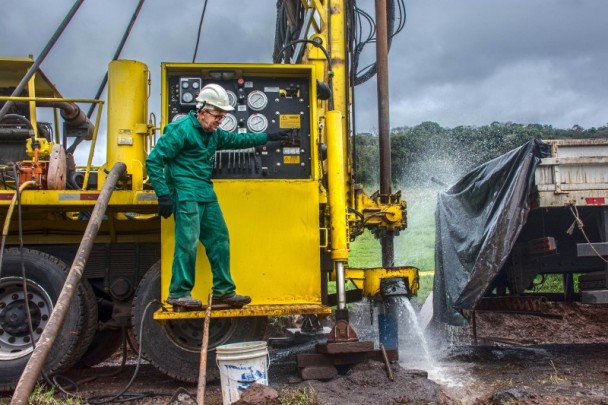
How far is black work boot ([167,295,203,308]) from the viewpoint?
5.20 meters

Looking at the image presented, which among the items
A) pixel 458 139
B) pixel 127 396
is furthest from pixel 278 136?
pixel 458 139

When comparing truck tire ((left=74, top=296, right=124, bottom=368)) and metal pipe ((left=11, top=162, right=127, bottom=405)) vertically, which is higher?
metal pipe ((left=11, top=162, right=127, bottom=405))

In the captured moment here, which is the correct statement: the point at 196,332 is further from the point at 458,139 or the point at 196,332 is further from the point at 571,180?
the point at 458,139

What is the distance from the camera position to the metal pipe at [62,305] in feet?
13.7

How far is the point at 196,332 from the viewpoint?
5.89 metres

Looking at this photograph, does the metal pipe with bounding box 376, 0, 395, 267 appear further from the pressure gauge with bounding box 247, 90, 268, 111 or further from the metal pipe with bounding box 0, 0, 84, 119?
the metal pipe with bounding box 0, 0, 84, 119

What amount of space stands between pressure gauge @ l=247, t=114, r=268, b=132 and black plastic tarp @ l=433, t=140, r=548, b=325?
2821 millimetres

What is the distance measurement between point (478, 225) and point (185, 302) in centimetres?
391

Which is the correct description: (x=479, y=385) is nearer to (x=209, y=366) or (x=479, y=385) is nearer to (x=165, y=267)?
(x=209, y=366)

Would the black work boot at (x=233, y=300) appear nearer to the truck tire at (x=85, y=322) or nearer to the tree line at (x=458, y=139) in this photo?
the truck tire at (x=85, y=322)

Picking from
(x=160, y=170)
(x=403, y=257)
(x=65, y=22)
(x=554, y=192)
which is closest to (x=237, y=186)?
(x=160, y=170)

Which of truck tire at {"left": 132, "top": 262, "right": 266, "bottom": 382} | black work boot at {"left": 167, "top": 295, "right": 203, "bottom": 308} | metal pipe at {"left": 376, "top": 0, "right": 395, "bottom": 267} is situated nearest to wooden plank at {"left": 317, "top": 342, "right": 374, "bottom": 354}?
truck tire at {"left": 132, "top": 262, "right": 266, "bottom": 382}

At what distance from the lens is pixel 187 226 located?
523cm

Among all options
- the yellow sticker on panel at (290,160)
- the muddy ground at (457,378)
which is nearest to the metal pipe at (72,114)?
the yellow sticker on panel at (290,160)
